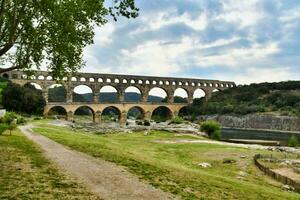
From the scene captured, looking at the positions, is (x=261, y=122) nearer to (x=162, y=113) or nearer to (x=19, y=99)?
(x=162, y=113)

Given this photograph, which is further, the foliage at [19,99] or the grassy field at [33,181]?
the foliage at [19,99]

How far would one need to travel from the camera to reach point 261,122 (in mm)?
130500

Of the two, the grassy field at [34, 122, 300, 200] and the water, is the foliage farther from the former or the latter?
the grassy field at [34, 122, 300, 200]

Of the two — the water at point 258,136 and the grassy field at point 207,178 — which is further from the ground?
the grassy field at point 207,178

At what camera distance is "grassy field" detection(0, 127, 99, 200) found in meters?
14.6

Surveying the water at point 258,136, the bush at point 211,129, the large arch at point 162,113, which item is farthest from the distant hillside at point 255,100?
the bush at point 211,129

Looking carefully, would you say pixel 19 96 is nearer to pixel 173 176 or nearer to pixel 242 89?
pixel 173 176

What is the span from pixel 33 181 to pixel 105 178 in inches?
126

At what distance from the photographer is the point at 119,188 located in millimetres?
16109

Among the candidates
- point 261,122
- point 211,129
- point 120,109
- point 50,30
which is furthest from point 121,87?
point 50,30

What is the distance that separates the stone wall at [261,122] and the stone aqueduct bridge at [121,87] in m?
20.4

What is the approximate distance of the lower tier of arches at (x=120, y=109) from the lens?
122 m

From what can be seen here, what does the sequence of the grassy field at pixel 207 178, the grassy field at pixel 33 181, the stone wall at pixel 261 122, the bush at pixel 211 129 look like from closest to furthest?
1. the grassy field at pixel 33 181
2. the grassy field at pixel 207 178
3. the bush at pixel 211 129
4. the stone wall at pixel 261 122

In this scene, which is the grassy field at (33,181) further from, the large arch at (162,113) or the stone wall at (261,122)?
the large arch at (162,113)
